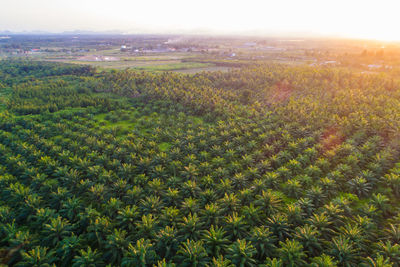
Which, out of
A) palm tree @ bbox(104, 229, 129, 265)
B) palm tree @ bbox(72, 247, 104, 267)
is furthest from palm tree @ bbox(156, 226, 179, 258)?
palm tree @ bbox(72, 247, 104, 267)

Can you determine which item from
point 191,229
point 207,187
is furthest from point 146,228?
point 207,187

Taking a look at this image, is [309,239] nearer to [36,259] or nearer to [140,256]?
[140,256]

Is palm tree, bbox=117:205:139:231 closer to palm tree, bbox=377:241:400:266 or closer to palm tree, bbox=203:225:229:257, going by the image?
palm tree, bbox=203:225:229:257

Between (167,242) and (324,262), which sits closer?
(324,262)

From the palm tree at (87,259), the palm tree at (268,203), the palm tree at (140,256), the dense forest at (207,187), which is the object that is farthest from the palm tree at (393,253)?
the palm tree at (87,259)

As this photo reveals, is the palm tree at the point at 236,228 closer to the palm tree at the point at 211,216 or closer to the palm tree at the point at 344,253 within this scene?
the palm tree at the point at 211,216

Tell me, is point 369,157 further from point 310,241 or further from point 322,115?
point 310,241

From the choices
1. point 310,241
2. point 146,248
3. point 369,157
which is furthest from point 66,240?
point 369,157

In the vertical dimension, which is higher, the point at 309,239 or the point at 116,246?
the point at 309,239
